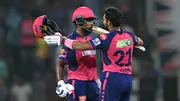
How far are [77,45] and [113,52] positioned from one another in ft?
1.44

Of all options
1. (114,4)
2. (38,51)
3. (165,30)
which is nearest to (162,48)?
(165,30)

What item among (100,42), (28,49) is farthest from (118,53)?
(28,49)

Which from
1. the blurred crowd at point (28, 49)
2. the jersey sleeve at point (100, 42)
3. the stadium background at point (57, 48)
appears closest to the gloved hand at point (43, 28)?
the jersey sleeve at point (100, 42)

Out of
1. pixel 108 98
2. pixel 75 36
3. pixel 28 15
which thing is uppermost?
pixel 28 15

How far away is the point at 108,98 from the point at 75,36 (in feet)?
3.21

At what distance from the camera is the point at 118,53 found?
27.0ft

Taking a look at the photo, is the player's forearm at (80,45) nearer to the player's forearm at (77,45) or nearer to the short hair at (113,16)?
the player's forearm at (77,45)

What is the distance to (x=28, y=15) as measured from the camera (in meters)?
14.0

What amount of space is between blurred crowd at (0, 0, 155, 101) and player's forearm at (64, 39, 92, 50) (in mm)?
5381

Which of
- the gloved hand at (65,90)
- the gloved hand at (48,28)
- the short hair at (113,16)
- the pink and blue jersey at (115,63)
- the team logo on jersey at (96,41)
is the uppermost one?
the short hair at (113,16)

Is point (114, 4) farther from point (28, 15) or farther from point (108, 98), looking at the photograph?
point (108, 98)

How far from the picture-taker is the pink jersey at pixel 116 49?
8180 mm

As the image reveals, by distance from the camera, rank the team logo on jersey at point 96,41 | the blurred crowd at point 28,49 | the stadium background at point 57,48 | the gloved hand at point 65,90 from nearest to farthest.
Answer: the team logo on jersey at point 96,41, the gloved hand at point 65,90, the stadium background at point 57,48, the blurred crowd at point 28,49

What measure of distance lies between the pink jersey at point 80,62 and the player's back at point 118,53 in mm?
460
